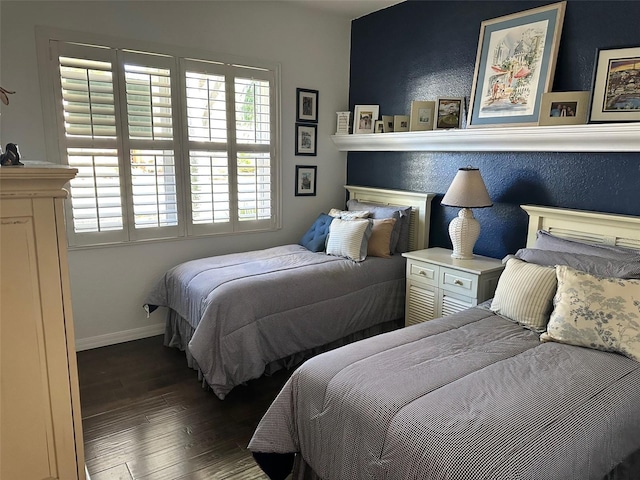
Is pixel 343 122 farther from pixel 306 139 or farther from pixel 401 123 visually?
pixel 401 123

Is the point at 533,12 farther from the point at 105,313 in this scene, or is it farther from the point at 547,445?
the point at 105,313

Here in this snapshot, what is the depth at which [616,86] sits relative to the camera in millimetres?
2422

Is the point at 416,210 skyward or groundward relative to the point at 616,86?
groundward

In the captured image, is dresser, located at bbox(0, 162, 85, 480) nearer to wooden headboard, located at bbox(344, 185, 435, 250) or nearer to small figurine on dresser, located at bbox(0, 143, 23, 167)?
small figurine on dresser, located at bbox(0, 143, 23, 167)

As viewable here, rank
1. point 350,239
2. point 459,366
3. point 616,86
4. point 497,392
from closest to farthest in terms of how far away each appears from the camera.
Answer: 1. point 497,392
2. point 459,366
3. point 616,86
4. point 350,239

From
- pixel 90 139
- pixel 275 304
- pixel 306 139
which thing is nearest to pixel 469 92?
pixel 306 139


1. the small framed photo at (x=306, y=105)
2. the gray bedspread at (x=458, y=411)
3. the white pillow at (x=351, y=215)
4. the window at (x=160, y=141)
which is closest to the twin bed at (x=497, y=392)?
the gray bedspread at (x=458, y=411)

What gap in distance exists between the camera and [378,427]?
1462 mm

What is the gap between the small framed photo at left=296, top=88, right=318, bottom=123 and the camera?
13.0 ft

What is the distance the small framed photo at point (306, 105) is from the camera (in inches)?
156

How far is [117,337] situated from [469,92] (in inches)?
128

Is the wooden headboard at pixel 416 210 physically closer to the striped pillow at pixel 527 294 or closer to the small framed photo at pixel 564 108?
the small framed photo at pixel 564 108

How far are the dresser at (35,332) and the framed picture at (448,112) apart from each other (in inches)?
105

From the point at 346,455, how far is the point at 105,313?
8.04ft
